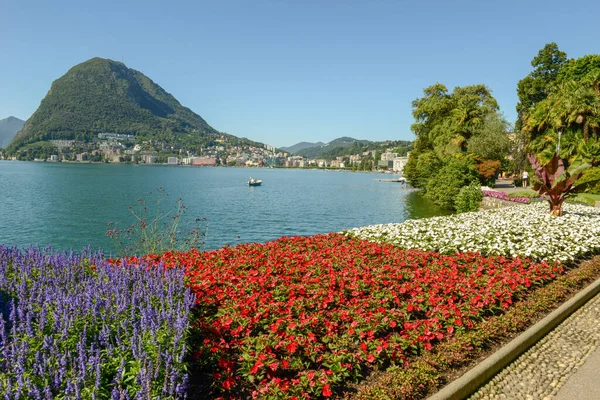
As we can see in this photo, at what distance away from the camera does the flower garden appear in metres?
3.27

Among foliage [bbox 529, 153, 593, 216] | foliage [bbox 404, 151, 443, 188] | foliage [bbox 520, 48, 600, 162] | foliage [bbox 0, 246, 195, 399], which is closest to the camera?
foliage [bbox 0, 246, 195, 399]

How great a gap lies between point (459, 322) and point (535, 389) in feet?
3.91

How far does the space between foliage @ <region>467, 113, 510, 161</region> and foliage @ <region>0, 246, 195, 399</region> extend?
41624 mm

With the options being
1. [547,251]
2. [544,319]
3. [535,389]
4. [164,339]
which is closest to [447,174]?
[547,251]

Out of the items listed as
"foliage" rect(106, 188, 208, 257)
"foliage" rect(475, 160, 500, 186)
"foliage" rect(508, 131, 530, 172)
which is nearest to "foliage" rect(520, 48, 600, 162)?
"foliage" rect(475, 160, 500, 186)


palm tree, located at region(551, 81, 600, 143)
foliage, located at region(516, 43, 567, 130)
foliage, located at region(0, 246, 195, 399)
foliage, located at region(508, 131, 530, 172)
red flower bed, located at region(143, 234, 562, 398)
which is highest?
foliage, located at region(516, 43, 567, 130)

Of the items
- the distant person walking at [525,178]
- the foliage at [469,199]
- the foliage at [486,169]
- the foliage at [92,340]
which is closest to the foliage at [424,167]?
the foliage at [486,169]

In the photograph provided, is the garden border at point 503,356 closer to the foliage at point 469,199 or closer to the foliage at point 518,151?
the foliage at point 469,199

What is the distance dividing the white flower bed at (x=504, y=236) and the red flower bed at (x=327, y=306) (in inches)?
29.2

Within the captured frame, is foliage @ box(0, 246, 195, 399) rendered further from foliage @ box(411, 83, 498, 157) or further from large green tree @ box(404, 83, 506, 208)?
foliage @ box(411, 83, 498, 157)

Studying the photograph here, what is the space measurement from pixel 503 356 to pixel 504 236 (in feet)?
21.8

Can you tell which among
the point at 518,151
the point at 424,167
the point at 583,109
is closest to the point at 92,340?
the point at 583,109

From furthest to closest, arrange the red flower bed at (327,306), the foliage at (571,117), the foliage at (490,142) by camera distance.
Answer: the foliage at (490,142) < the foliage at (571,117) < the red flower bed at (327,306)

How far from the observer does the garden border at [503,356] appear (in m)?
4.25
